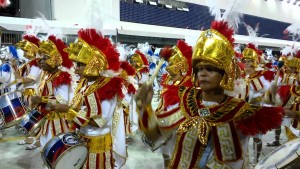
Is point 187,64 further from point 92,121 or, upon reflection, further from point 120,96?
point 92,121

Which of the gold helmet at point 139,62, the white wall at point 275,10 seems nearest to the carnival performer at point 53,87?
the gold helmet at point 139,62

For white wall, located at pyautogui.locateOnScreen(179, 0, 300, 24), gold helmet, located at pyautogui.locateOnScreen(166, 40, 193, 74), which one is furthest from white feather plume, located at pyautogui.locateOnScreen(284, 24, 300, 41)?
white wall, located at pyautogui.locateOnScreen(179, 0, 300, 24)

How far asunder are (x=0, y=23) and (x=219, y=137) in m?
11.3

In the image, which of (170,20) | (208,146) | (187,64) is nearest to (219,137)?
(208,146)

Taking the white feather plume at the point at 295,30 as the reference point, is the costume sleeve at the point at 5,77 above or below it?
below

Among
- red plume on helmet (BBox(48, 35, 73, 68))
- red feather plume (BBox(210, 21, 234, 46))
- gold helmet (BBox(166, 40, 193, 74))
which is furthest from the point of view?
gold helmet (BBox(166, 40, 193, 74))

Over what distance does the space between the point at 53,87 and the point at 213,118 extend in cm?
309

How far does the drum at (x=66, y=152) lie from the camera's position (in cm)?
346

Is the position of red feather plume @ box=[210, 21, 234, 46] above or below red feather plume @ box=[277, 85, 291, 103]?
above

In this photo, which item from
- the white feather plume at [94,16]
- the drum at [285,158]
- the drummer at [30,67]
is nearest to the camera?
the drum at [285,158]

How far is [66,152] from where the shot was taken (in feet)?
11.4

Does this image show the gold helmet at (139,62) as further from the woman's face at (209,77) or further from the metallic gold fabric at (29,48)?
the woman's face at (209,77)

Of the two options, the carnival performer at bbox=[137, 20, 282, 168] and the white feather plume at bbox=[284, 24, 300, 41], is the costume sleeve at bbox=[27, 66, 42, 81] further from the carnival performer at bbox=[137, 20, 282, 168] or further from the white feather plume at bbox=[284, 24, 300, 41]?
the carnival performer at bbox=[137, 20, 282, 168]

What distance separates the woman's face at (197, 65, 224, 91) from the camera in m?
2.18
